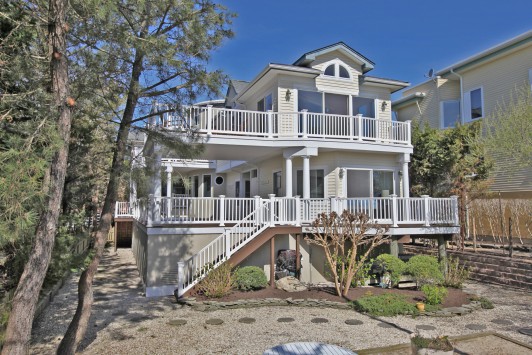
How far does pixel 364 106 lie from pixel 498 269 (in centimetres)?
800

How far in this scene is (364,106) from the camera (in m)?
15.8

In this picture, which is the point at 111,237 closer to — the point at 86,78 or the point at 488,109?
the point at 86,78

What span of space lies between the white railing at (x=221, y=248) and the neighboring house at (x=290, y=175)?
0.11 ft

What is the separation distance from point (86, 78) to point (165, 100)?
150 cm

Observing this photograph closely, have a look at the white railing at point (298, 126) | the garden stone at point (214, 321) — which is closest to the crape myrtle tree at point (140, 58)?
the garden stone at point (214, 321)

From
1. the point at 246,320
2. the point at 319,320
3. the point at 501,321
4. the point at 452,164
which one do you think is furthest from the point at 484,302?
the point at 452,164

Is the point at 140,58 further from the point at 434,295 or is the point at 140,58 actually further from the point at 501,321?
the point at 501,321

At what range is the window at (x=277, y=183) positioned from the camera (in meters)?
15.4

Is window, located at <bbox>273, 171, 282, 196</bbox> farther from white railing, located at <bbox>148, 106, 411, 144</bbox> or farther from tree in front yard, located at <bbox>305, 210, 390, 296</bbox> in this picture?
tree in front yard, located at <bbox>305, 210, 390, 296</bbox>

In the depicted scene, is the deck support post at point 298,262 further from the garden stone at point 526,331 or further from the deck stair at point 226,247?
the garden stone at point 526,331

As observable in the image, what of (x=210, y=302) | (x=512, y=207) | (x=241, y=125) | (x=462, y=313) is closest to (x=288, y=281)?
(x=210, y=302)

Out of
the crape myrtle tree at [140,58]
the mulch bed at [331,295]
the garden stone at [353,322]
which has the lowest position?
the garden stone at [353,322]

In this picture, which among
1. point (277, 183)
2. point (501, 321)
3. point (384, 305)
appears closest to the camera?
point (501, 321)

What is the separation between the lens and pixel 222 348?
21.5 feet
